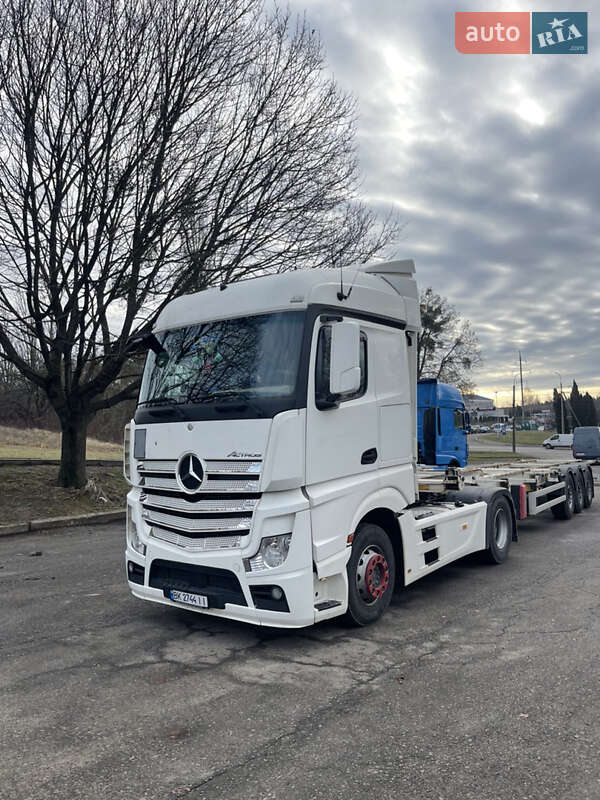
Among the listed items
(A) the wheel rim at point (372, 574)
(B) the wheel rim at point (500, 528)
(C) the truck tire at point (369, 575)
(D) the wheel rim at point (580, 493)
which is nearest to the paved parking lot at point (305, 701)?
(C) the truck tire at point (369, 575)

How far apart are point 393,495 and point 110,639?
2692 mm

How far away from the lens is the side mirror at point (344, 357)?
5.08 metres

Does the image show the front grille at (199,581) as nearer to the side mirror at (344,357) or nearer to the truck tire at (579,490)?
the side mirror at (344,357)

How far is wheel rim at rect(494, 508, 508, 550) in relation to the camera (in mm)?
8188

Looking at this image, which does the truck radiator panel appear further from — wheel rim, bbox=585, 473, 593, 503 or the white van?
the white van

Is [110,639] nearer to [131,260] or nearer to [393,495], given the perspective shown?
[393,495]

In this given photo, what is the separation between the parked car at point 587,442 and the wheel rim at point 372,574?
87.4ft

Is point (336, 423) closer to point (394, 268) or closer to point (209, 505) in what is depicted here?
point (209, 505)

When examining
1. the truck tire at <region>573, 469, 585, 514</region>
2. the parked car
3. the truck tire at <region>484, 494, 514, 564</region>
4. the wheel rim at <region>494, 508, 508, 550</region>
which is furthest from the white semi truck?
the parked car

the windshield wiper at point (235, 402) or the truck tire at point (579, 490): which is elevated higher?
the windshield wiper at point (235, 402)

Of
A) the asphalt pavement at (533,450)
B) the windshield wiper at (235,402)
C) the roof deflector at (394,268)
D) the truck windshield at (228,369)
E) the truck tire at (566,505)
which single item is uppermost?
the roof deflector at (394,268)

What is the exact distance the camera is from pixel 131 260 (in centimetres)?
1161

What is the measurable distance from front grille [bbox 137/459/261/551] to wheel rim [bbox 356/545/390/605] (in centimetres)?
118

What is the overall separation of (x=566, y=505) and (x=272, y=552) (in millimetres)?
8932
